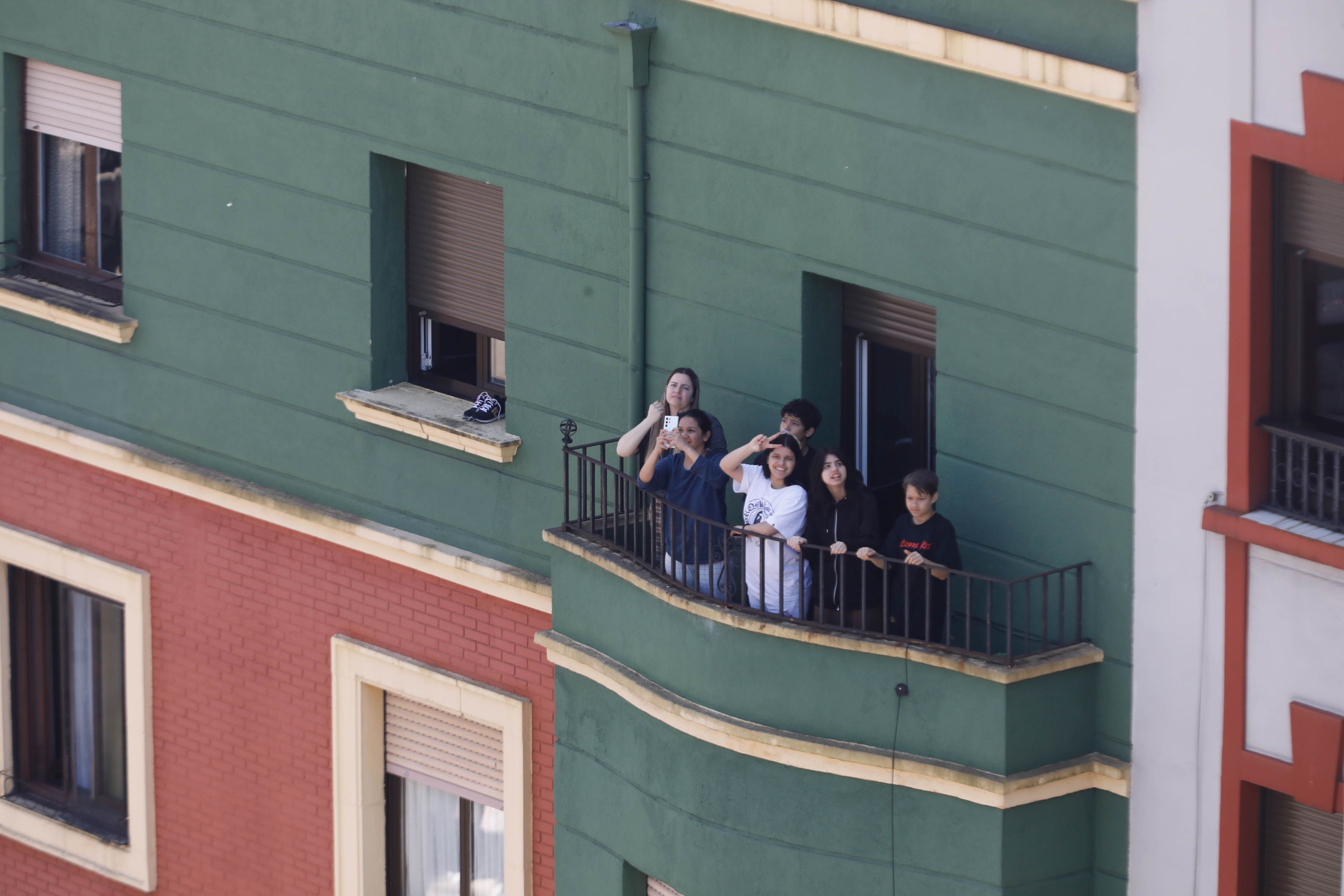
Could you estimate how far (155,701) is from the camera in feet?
60.7

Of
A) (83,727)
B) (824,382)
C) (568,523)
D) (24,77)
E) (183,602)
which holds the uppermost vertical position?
(24,77)

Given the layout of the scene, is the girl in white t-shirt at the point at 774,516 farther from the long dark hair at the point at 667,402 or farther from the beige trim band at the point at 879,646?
the long dark hair at the point at 667,402

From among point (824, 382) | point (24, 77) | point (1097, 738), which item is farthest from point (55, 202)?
point (1097, 738)

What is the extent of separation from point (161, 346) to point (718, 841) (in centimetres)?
622

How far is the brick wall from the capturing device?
1664cm

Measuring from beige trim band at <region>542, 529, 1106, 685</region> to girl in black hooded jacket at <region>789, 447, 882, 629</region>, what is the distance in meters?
0.13

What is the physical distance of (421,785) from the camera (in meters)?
17.4

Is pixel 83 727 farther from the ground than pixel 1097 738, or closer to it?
closer to it

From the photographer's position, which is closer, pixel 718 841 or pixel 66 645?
pixel 718 841

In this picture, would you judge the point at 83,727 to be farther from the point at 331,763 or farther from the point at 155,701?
the point at 331,763

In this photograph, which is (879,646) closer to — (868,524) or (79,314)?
(868,524)

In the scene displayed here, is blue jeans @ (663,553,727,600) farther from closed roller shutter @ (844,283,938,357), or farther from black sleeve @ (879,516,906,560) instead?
closed roller shutter @ (844,283,938,357)

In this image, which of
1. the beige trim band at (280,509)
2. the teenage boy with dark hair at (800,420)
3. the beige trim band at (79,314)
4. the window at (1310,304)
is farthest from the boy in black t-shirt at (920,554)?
the beige trim band at (79,314)

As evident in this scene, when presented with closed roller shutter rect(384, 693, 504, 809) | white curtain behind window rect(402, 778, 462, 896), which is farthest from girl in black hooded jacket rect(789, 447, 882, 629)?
white curtain behind window rect(402, 778, 462, 896)
